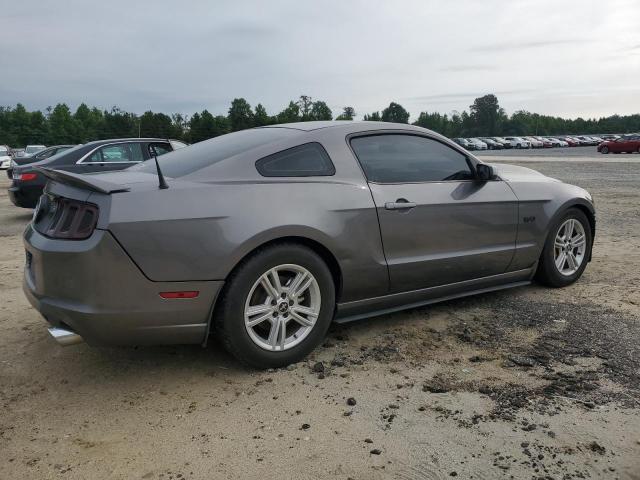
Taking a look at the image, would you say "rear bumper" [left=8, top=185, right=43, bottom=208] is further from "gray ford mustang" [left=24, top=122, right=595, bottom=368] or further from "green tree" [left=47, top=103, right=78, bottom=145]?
"green tree" [left=47, top=103, right=78, bottom=145]

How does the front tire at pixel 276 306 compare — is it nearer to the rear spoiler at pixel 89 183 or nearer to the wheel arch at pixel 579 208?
the rear spoiler at pixel 89 183

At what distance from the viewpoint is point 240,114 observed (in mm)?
88125

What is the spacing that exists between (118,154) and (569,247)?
8094 millimetres

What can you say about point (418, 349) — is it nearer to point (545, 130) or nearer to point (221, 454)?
point (221, 454)

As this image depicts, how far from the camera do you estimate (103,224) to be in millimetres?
2885

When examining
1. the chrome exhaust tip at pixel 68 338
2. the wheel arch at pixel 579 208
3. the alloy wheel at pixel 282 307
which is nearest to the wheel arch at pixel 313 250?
the alloy wheel at pixel 282 307

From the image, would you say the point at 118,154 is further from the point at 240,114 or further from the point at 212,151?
the point at 240,114

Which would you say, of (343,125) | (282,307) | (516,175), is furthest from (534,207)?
(282,307)

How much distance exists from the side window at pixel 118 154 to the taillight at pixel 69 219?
7210 millimetres

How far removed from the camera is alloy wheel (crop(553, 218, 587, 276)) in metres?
4.96

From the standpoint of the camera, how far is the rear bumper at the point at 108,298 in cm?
289

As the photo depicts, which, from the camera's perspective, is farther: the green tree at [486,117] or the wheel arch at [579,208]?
the green tree at [486,117]

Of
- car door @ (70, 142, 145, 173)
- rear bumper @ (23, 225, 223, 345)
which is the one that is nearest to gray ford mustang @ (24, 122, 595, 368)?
rear bumper @ (23, 225, 223, 345)

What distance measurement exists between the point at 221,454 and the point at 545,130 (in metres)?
133
